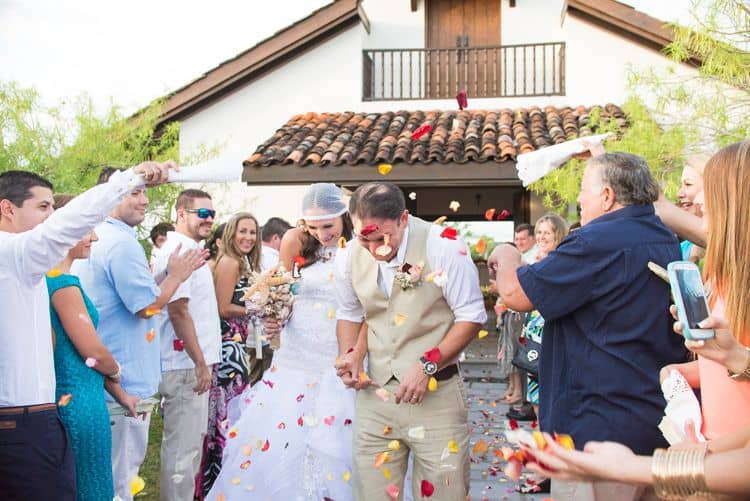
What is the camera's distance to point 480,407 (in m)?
9.74

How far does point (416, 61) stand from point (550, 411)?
Answer: 46.9ft

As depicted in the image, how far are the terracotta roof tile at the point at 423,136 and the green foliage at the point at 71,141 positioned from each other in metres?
2.48

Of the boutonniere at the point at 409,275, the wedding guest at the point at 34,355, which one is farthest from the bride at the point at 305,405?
the wedding guest at the point at 34,355

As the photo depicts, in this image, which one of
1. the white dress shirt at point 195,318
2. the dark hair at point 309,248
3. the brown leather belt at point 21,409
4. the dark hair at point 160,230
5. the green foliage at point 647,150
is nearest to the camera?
the brown leather belt at point 21,409

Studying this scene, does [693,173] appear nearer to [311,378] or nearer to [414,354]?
[414,354]

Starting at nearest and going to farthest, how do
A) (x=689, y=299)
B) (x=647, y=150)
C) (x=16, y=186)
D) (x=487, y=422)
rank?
(x=689, y=299), (x=16, y=186), (x=647, y=150), (x=487, y=422)

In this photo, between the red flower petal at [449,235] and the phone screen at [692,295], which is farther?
the red flower petal at [449,235]

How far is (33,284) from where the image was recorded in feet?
10.9

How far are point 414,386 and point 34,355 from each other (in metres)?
1.73

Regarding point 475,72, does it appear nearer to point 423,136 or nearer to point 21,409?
point 423,136

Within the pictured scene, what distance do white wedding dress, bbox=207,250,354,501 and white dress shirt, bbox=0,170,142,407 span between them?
1.86m

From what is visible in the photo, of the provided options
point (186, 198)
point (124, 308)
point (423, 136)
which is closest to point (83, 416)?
point (124, 308)

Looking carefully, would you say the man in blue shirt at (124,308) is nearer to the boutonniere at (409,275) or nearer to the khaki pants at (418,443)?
the khaki pants at (418,443)

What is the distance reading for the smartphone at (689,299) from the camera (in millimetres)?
2041
